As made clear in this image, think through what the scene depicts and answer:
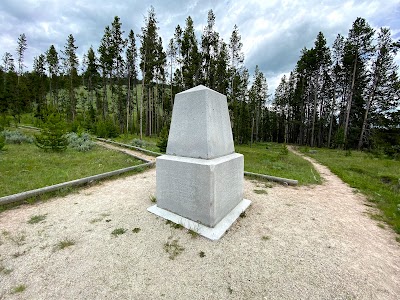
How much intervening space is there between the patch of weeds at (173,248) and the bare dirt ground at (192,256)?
16 millimetres

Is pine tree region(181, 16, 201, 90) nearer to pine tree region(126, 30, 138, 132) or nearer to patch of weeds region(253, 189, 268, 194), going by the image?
pine tree region(126, 30, 138, 132)

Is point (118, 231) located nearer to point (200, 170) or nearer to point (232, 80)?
point (200, 170)

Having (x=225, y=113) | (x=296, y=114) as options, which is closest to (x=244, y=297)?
(x=225, y=113)

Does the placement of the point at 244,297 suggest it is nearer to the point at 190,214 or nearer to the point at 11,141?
the point at 190,214

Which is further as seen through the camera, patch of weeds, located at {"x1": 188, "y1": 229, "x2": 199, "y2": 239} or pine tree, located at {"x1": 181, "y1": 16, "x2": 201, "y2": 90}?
pine tree, located at {"x1": 181, "y1": 16, "x2": 201, "y2": 90}

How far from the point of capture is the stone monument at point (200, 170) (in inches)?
122

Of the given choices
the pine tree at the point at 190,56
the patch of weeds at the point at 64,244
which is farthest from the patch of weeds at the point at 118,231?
the pine tree at the point at 190,56

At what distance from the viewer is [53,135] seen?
9242mm

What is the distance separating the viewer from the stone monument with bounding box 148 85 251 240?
10.2ft

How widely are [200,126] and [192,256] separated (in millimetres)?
2219

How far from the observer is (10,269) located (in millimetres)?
2172

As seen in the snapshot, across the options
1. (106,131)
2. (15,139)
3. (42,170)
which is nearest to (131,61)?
(106,131)

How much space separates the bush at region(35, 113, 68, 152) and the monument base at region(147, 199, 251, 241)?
8.60 m

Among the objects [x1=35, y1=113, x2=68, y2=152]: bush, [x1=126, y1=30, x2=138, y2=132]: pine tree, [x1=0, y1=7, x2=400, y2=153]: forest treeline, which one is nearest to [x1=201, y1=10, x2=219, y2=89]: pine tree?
[x1=0, y1=7, x2=400, y2=153]: forest treeline
